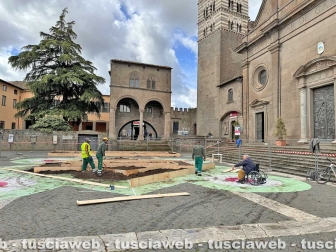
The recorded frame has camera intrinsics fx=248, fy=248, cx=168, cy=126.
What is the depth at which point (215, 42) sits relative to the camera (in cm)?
3812

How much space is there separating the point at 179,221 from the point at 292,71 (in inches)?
740

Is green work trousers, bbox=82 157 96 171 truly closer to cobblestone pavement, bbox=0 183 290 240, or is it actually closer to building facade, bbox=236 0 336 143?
cobblestone pavement, bbox=0 183 290 240

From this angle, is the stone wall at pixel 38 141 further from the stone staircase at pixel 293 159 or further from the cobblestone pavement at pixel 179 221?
the cobblestone pavement at pixel 179 221

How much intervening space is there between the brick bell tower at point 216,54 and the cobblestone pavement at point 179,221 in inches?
1149

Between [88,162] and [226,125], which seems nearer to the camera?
[88,162]

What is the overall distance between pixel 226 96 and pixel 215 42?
10196 millimetres

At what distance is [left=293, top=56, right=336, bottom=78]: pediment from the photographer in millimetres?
16125

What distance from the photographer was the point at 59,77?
27.0m

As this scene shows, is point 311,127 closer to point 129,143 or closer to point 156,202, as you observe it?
point 156,202

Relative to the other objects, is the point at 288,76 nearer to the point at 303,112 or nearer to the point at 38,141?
the point at 303,112

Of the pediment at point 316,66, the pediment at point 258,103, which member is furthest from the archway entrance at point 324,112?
the pediment at point 258,103

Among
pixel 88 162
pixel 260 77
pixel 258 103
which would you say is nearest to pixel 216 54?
pixel 260 77

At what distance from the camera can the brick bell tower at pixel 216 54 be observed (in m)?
36.7

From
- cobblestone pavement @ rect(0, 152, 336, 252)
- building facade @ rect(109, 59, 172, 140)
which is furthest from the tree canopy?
cobblestone pavement @ rect(0, 152, 336, 252)
